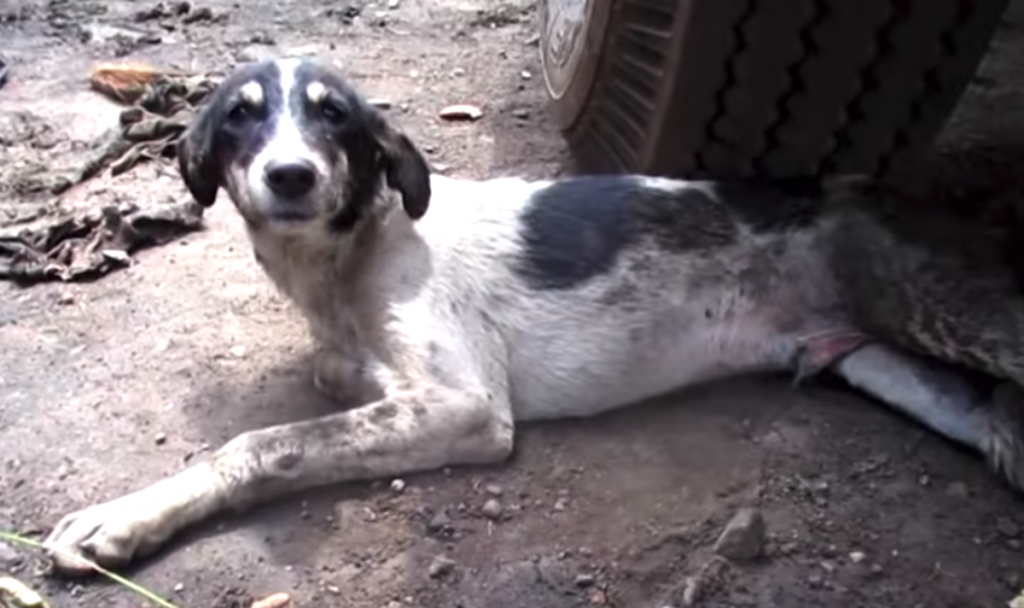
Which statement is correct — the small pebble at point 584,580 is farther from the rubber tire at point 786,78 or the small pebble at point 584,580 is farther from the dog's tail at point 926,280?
the rubber tire at point 786,78

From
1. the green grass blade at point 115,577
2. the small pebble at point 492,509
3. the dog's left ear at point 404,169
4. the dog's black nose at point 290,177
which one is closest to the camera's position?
the green grass blade at point 115,577

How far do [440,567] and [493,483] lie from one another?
34cm

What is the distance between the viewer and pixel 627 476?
334 centimetres

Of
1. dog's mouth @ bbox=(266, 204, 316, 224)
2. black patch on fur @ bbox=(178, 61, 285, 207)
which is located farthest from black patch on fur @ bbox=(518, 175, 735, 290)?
black patch on fur @ bbox=(178, 61, 285, 207)

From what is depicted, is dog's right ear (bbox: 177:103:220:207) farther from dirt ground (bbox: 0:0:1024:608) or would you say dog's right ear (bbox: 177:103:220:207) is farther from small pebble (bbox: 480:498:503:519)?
small pebble (bbox: 480:498:503:519)

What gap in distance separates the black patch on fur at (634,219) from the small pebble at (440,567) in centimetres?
85

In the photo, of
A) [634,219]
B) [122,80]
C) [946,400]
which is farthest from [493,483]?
[122,80]

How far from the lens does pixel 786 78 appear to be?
3512mm

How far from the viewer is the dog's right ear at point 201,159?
363 cm

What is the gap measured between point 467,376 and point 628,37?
3.33ft

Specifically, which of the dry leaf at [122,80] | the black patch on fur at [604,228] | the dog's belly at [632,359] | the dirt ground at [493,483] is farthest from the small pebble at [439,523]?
the dry leaf at [122,80]

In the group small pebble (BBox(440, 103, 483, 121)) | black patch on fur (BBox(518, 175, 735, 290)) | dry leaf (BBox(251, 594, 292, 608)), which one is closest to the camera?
dry leaf (BBox(251, 594, 292, 608))

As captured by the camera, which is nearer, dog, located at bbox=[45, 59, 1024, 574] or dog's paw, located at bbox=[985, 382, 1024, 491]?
dog's paw, located at bbox=[985, 382, 1024, 491]

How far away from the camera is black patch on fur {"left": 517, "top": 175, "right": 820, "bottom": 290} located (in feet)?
12.3
